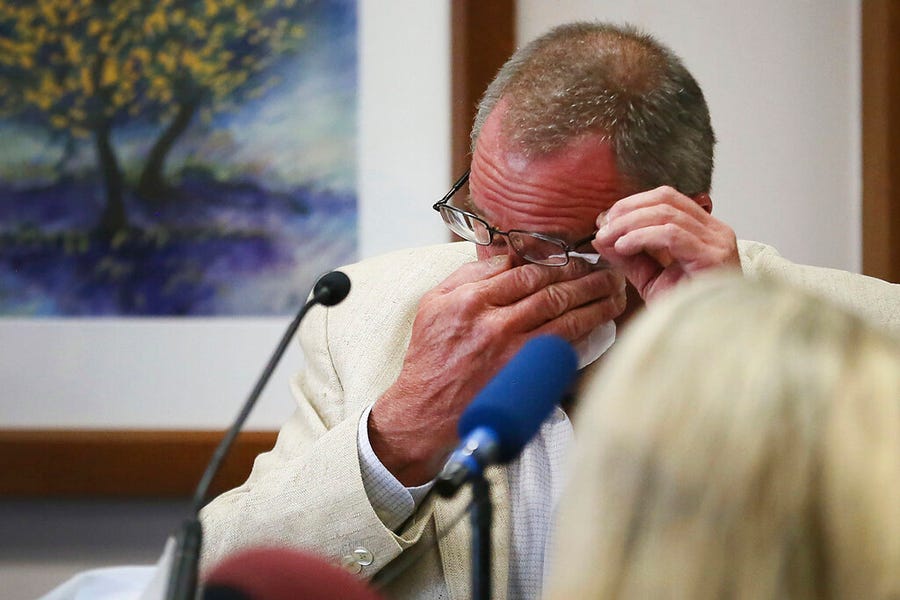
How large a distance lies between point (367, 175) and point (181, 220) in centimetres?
41

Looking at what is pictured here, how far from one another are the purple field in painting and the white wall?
63cm

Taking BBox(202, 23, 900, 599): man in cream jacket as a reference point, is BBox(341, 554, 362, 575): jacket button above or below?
below

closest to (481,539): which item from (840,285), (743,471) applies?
(743,471)

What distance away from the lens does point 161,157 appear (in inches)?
84.5

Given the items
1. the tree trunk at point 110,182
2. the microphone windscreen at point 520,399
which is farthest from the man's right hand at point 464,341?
the tree trunk at point 110,182

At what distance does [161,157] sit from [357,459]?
3.43 ft

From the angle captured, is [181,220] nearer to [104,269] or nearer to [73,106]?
[104,269]

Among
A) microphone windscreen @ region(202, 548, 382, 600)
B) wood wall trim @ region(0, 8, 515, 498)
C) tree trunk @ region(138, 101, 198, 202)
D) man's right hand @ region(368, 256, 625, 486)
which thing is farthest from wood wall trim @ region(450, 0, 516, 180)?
microphone windscreen @ region(202, 548, 382, 600)

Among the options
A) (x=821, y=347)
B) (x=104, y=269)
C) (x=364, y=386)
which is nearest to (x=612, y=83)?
(x=364, y=386)

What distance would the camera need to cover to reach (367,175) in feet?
7.01

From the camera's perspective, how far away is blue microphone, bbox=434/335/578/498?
26.7 inches

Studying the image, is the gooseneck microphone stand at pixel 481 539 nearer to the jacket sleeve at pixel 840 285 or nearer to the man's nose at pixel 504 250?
the man's nose at pixel 504 250

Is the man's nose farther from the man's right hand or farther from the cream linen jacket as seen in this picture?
the cream linen jacket

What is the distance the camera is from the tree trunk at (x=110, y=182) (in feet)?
7.07
